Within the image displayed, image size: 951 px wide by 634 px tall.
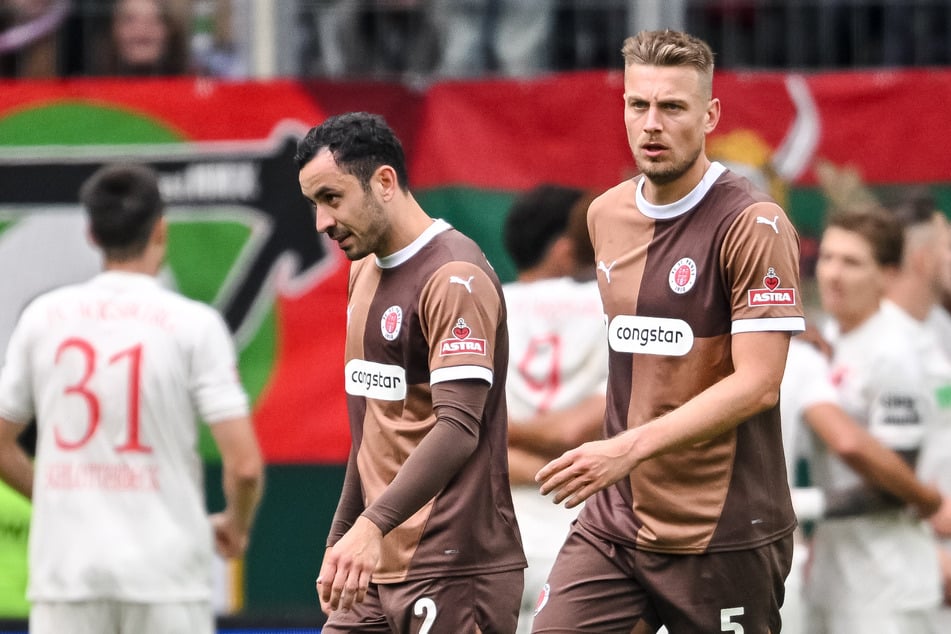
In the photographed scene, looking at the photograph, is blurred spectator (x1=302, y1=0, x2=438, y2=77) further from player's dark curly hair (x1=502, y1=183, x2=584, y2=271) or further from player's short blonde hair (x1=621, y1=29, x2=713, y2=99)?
player's short blonde hair (x1=621, y1=29, x2=713, y2=99)

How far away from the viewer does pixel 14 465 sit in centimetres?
532

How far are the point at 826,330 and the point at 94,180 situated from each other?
2692mm

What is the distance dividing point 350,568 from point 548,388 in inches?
82.2

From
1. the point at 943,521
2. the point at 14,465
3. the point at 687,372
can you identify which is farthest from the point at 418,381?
the point at 943,521

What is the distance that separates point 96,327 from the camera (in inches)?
201

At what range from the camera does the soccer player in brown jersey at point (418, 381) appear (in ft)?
13.2

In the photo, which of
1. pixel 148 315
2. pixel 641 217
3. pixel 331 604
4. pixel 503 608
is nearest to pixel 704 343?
pixel 641 217

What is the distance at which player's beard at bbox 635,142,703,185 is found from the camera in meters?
4.10

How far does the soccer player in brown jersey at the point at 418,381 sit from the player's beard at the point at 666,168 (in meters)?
0.47

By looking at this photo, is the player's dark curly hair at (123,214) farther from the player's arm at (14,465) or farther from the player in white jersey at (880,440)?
the player in white jersey at (880,440)

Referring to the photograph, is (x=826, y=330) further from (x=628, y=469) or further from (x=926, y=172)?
(x=628, y=469)

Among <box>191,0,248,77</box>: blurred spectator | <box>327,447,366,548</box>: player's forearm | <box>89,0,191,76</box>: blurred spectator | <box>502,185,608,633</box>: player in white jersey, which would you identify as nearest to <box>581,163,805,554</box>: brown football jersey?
<box>327,447,366,548</box>: player's forearm

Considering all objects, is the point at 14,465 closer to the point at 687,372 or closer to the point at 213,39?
the point at 687,372

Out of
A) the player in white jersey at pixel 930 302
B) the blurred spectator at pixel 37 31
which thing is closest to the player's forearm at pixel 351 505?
the player in white jersey at pixel 930 302
